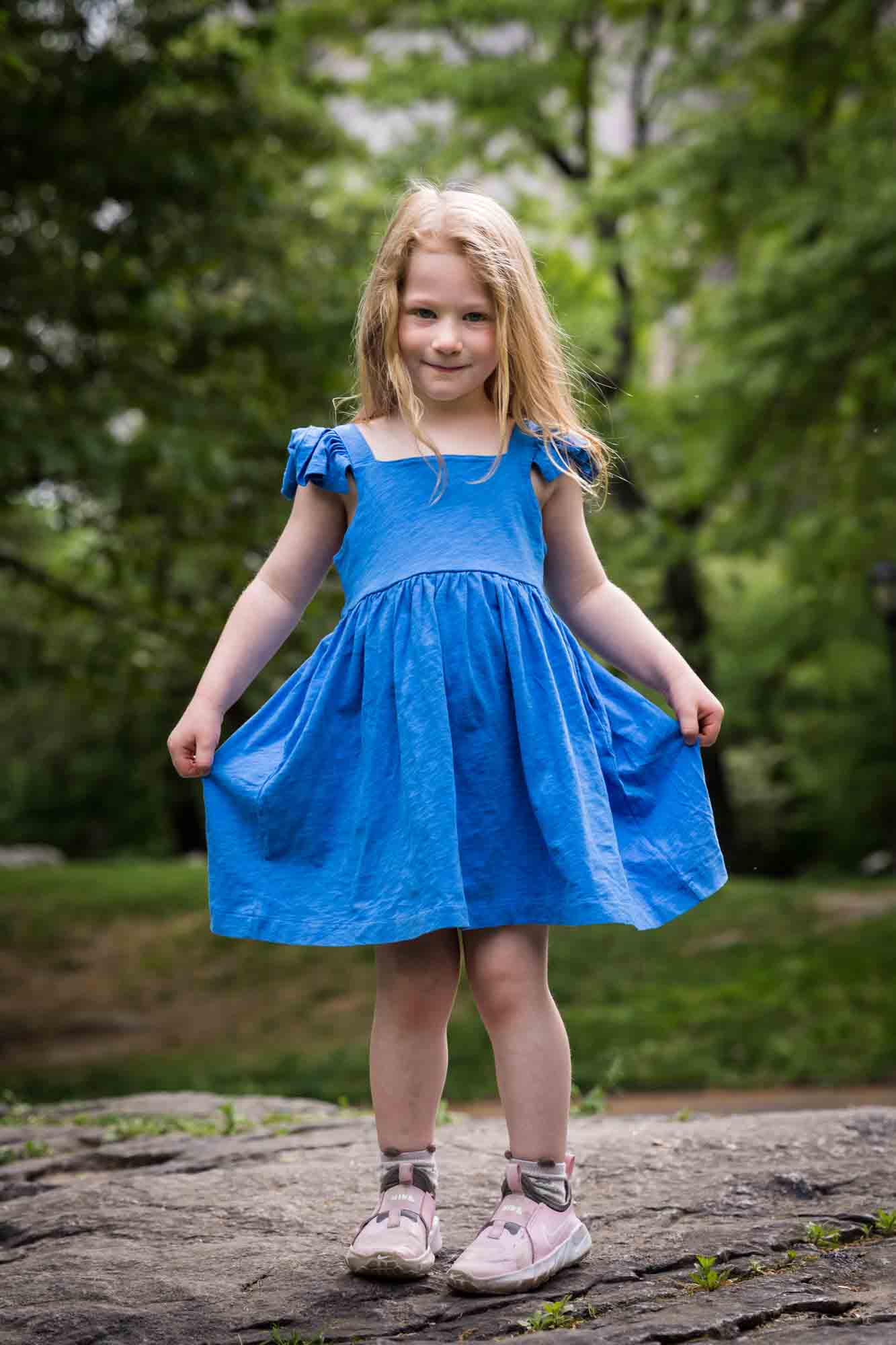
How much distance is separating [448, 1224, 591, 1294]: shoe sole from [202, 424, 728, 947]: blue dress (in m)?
0.54

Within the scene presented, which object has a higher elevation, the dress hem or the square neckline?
the square neckline

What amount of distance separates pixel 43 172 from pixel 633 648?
18.1 feet

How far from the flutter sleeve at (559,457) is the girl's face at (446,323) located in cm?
17

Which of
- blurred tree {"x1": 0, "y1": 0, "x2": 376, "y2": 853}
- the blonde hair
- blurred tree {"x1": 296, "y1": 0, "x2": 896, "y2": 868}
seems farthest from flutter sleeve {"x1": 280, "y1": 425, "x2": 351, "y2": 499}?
blurred tree {"x1": 296, "y1": 0, "x2": 896, "y2": 868}

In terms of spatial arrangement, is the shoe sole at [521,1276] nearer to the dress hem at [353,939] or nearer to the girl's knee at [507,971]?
the girl's knee at [507,971]

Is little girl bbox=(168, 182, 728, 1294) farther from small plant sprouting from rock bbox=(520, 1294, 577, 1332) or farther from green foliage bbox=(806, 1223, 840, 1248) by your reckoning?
green foliage bbox=(806, 1223, 840, 1248)

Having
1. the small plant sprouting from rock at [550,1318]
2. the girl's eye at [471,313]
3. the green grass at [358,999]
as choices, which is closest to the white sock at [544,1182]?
the small plant sprouting from rock at [550,1318]

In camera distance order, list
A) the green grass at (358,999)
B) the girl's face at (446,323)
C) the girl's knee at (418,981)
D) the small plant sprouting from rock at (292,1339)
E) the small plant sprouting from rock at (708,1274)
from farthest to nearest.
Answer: the green grass at (358,999) → the girl's face at (446,323) → the girl's knee at (418,981) → the small plant sprouting from rock at (708,1274) → the small plant sprouting from rock at (292,1339)

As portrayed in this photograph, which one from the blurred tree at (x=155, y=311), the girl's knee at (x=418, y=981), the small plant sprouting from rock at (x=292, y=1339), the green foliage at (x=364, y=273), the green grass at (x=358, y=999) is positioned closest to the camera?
the small plant sprouting from rock at (x=292, y=1339)

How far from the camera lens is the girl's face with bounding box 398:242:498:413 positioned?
264 centimetres

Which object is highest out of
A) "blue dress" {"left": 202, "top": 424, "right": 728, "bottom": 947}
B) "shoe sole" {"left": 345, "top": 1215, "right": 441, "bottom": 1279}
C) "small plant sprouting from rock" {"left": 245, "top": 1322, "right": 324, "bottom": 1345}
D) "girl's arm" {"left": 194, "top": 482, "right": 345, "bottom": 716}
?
"girl's arm" {"left": 194, "top": 482, "right": 345, "bottom": 716}

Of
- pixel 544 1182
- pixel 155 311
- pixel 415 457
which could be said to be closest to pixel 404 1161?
pixel 544 1182

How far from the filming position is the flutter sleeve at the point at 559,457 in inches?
107

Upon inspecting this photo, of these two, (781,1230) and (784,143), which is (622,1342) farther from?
(784,143)
